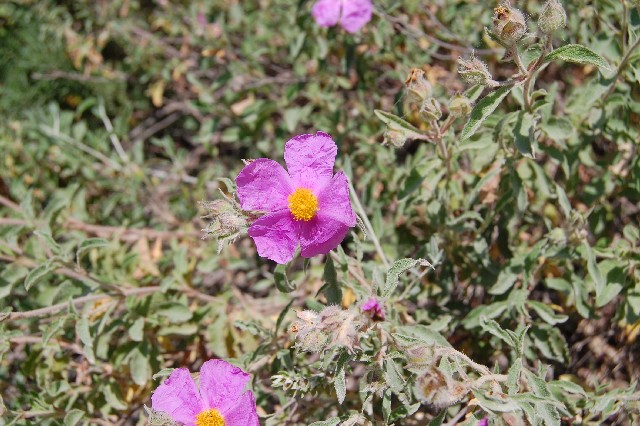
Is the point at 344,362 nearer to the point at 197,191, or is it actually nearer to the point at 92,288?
the point at 92,288

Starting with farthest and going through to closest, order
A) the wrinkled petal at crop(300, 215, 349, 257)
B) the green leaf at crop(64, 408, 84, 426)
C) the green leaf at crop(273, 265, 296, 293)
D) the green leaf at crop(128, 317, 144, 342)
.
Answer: the green leaf at crop(128, 317, 144, 342) → the green leaf at crop(64, 408, 84, 426) → the green leaf at crop(273, 265, 296, 293) → the wrinkled petal at crop(300, 215, 349, 257)

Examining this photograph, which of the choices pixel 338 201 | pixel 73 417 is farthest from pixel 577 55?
pixel 73 417

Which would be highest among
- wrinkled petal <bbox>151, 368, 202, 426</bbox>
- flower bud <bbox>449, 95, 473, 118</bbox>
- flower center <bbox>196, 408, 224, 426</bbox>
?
flower bud <bbox>449, 95, 473, 118</bbox>

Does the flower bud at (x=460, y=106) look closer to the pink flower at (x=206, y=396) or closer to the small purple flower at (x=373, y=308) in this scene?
the small purple flower at (x=373, y=308)

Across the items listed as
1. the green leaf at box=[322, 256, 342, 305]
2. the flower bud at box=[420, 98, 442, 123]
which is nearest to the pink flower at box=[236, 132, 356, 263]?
the green leaf at box=[322, 256, 342, 305]

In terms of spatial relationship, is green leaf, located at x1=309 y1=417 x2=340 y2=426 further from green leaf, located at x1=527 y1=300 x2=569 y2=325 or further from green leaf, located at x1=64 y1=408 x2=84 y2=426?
green leaf, located at x1=64 y1=408 x2=84 y2=426

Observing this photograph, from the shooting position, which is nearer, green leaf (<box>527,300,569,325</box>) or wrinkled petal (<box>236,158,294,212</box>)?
wrinkled petal (<box>236,158,294,212</box>)

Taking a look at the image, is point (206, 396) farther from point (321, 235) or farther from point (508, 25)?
point (508, 25)

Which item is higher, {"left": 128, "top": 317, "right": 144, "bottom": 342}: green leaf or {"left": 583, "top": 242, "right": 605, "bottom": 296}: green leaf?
{"left": 583, "top": 242, "right": 605, "bottom": 296}: green leaf
